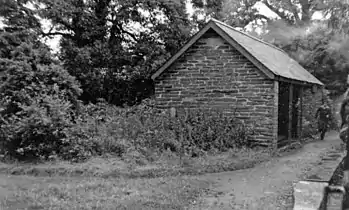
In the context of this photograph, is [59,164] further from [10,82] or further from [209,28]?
[209,28]

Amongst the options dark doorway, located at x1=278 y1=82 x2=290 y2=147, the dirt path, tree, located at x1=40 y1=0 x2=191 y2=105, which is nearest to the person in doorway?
dark doorway, located at x1=278 y1=82 x2=290 y2=147

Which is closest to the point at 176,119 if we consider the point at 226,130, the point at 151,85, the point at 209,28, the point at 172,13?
the point at 226,130

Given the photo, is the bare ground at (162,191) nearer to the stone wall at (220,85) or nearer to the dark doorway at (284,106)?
the stone wall at (220,85)

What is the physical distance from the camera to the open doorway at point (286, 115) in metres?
14.3

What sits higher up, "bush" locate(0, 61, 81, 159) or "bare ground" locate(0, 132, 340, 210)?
"bush" locate(0, 61, 81, 159)

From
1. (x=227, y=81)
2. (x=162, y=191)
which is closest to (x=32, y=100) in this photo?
(x=162, y=191)

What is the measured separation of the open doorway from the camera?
1434 cm

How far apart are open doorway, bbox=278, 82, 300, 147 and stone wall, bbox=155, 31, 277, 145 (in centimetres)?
201

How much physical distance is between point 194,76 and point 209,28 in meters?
1.80

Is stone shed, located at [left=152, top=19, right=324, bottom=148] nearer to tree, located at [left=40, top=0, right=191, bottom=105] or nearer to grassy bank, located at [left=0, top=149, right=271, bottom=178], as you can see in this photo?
grassy bank, located at [left=0, top=149, right=271, bottom=178]

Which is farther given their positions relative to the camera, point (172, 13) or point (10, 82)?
point (172, 13)

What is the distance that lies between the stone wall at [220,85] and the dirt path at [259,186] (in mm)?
1925

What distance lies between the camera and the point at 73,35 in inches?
736

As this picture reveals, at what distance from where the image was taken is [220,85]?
42.2 feet
